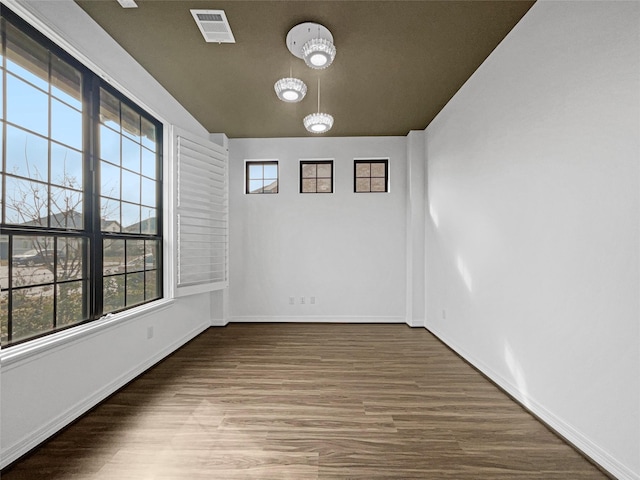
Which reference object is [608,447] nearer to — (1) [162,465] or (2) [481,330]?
(2) [481,330]

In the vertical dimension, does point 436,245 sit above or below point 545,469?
above

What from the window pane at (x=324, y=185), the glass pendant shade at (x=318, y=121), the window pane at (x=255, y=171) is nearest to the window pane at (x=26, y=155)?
the glass pendant shade at (x=318, y=121)

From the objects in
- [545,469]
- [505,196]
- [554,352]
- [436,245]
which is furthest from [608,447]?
[436,245]

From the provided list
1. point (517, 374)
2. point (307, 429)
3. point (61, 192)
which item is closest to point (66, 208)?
point (61, 192)

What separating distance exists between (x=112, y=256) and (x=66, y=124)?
110cm

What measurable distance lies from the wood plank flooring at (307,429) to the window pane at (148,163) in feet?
6.57

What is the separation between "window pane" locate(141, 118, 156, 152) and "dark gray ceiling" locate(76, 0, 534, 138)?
456 millimetres

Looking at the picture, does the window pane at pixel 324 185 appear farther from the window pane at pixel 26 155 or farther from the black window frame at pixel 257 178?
the window pane at pixel 26 155

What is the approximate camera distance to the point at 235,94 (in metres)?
3.52

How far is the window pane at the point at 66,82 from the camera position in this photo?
85.4 inches

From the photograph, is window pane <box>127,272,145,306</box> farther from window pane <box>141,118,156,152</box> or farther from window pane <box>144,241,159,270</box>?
window pane <box>141,118,156,152</box>

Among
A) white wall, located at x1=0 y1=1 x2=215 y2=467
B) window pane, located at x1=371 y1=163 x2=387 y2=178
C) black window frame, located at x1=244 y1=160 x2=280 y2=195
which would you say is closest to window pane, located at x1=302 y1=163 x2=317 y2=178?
Result: black window frame, located at x1=244 y1=160 x2=280 y2=195

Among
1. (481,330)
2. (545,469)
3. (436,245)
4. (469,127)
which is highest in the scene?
(469,127)

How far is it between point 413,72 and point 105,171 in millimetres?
2957
